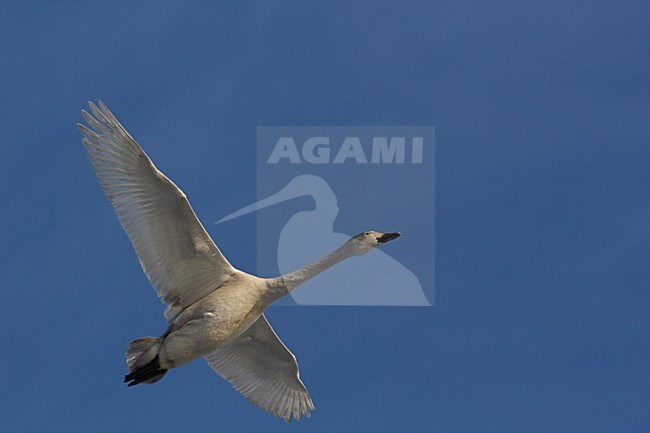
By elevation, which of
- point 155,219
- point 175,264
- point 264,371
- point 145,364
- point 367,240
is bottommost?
point 264,371

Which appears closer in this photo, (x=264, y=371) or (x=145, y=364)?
(x=145, y=364)

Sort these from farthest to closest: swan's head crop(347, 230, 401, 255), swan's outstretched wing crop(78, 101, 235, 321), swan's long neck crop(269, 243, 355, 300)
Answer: swan's head crop(347, 230, 401, 255)
swan's long neck crop(269, 243, 355, 300)
swan's outstretched wing crop(78, 101, 235, 321)

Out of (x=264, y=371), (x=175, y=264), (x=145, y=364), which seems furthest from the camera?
(x=264, y=371)

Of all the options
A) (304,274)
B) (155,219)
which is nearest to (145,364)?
(155,219)

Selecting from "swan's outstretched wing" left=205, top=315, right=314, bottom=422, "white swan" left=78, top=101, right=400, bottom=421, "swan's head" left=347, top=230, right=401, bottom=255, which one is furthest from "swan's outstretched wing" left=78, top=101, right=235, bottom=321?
"swan's head" left=347, top=230, right=401, bottom=255

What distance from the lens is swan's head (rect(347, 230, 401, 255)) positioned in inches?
814

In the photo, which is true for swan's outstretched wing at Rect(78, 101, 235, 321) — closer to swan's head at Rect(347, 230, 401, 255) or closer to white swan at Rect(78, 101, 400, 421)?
white swan at Rect(78, 101, 400, 421)

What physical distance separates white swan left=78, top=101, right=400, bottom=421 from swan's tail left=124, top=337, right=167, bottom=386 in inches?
0.6

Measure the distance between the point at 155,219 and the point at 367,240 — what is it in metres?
3.55

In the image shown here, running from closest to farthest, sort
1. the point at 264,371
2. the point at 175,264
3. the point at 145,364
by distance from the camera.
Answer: the point at 145,364 → the point at 175,264 → the point at 264,371

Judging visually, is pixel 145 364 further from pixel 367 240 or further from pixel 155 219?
pixel 367 240

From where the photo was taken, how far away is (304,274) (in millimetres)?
20406

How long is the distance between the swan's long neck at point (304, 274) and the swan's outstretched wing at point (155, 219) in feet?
3.13

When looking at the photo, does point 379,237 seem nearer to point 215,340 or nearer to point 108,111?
point 215,340
